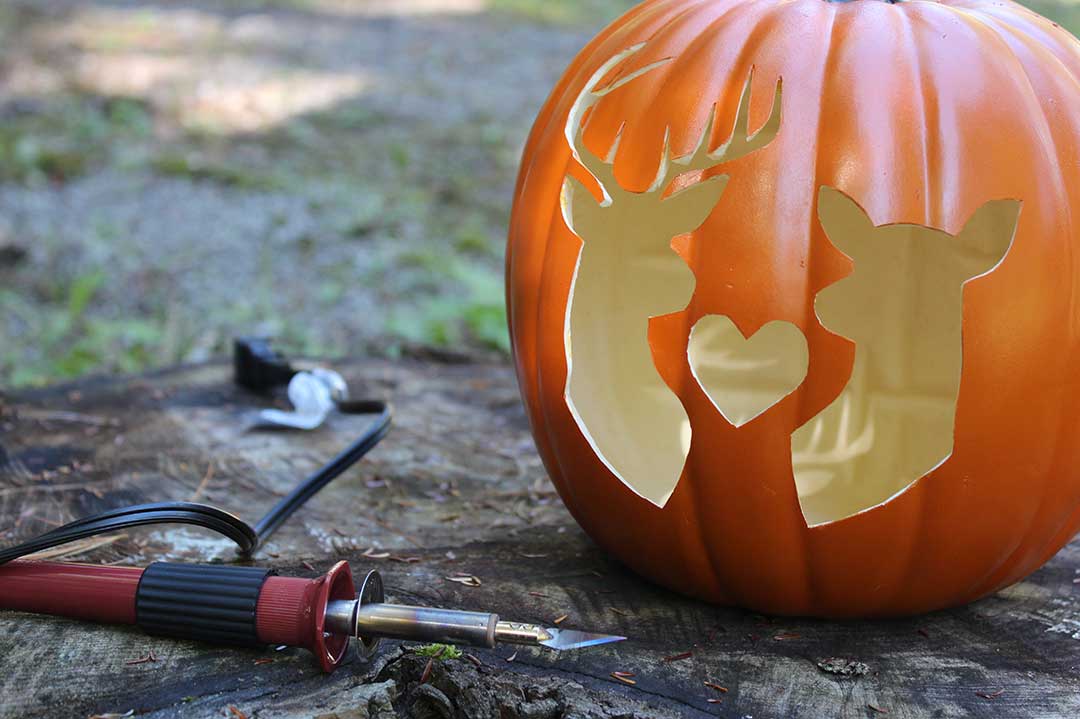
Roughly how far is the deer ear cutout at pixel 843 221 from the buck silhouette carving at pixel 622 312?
19 centimetres

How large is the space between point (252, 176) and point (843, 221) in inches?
154

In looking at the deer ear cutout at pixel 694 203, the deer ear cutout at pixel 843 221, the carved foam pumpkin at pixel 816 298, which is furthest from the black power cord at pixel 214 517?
the deer ear cutout at pixel 843 221

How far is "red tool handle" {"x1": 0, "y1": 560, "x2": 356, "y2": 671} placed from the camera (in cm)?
132

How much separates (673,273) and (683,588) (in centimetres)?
48

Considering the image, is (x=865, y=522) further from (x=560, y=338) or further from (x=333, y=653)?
(x=333, y=653)

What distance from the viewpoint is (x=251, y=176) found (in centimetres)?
488

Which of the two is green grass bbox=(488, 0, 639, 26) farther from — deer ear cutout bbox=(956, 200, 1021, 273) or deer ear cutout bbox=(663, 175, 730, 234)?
deer ear cutout bbox=(956, 200, 1021, 273)

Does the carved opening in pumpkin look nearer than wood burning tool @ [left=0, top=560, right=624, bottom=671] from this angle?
No

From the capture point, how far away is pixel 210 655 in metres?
1.39

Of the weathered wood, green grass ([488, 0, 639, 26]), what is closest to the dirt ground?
green grass ([488, 0, 639, 26])

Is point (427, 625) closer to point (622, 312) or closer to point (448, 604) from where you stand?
point (448, 604)

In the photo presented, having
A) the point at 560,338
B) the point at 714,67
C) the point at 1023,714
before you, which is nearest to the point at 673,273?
the point at 560,338

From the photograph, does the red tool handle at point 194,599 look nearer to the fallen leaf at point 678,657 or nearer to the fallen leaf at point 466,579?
the fallen leaf at point 466,579

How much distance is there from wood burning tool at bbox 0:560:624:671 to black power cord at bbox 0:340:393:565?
5cm
